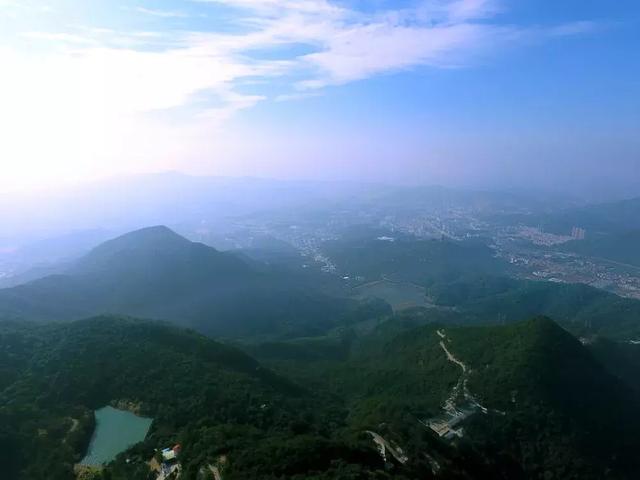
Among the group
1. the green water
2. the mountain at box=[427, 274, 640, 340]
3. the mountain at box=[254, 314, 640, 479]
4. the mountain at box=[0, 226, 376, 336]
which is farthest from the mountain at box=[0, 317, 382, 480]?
the mountain at box=[427, 274, 640, 340]

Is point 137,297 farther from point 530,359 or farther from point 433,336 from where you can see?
point 530,359

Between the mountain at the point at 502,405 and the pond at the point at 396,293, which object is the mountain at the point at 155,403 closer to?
the mountain at the point at 502,405

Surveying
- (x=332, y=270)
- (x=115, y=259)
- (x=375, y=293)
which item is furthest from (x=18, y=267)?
(x=375, y=293)

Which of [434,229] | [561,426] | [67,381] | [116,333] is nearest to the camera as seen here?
[561,426]

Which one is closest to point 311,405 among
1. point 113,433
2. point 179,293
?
point 113,433

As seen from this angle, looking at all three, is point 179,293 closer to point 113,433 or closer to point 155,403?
point 155,403
